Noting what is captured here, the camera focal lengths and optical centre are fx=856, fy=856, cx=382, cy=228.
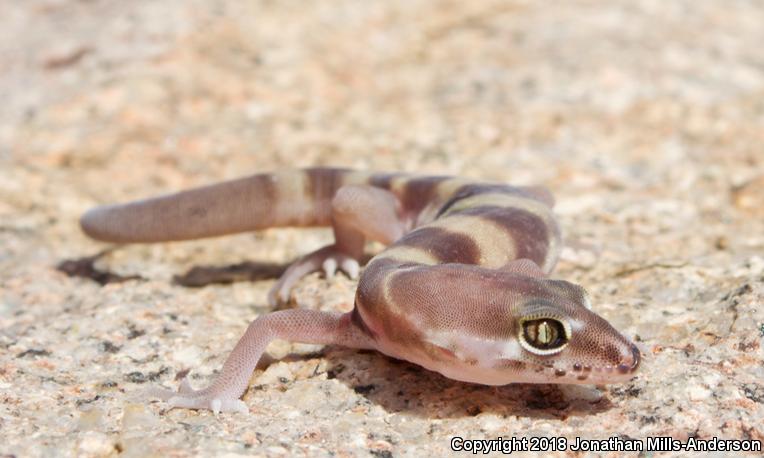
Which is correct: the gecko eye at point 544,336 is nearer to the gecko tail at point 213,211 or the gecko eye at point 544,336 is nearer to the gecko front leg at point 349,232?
the gecko front leg at point 349,232

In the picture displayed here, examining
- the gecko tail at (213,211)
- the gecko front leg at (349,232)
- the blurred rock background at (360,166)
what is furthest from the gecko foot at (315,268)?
the gecko tail at (213,211)

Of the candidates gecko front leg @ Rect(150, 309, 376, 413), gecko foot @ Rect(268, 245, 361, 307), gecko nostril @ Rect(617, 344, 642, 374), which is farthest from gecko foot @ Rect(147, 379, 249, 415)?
gecko nostril @ Rect(617, 344, 642, 374)

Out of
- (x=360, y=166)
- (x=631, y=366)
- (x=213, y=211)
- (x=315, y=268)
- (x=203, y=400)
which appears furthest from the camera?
(x=360, y=166)

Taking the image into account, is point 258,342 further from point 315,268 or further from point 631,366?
point 631,366

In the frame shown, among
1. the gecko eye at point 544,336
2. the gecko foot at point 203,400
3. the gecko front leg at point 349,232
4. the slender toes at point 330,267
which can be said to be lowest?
the gecko foot at point 203,400

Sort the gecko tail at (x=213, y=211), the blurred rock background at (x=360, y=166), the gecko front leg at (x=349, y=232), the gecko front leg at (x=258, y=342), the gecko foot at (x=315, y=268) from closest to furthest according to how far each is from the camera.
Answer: the blurred rock background at (x=360, y=166), the gecko front leg at (x=258, y=342), the gecko foot at (x=315, y=268), the gecko front leg at (x=349, y=232), the gecko tail at (x=213, y=211)

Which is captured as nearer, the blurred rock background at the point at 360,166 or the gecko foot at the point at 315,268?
the blurred rock background at the point at 360,166

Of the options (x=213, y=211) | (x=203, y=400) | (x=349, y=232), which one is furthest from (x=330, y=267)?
(x=203, y=400)
